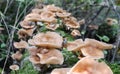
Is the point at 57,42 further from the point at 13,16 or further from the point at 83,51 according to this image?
the point at 13,16

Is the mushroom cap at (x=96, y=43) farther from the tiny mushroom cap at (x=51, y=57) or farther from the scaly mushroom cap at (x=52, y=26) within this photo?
the scaly mushroom cap at (x=52, y=26)

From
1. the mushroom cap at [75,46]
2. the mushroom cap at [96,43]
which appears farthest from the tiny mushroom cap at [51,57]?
the mushroom cap at [96,43]

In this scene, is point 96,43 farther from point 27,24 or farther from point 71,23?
point 27,24

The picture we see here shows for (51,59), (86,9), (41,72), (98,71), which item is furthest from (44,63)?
(86,9)

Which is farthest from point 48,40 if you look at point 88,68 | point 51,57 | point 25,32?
point 25,32

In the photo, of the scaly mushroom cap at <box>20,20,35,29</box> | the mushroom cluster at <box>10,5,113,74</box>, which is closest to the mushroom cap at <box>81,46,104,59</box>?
the mushroom cluster at <box>10,5,113,74</box>

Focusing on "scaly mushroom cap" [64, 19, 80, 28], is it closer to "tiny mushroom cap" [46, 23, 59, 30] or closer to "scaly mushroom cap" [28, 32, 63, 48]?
"tiny mushroom cap" [46, 23, 59, 30]
